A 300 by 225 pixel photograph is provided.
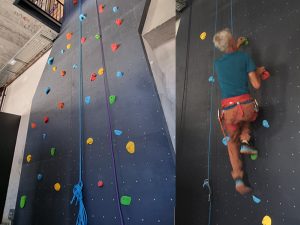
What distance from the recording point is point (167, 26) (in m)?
2.58

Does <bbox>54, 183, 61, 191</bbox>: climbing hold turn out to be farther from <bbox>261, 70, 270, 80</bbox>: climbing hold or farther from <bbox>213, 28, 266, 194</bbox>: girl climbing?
<bbox>261, 70, 270, 80</bbox>: climbing hold

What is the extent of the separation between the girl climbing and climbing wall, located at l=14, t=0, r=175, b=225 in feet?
1.77

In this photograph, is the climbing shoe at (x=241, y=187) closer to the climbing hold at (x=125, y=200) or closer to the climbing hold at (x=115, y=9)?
the climbing hold at (x=125, y=200)

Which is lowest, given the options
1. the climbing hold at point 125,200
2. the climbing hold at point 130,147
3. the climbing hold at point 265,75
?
the climbing hold at point 125,200

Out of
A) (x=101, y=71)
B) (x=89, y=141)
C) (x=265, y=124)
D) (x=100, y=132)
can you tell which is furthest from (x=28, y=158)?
(x=265, y=124)

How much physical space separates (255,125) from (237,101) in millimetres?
201

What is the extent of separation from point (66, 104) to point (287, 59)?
7.99ft

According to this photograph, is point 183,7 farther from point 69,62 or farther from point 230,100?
point 69,62

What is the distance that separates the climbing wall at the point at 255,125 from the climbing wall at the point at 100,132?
18 centimetres

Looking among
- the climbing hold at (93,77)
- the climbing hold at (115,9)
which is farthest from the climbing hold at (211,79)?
the climbing hold at (115,9)

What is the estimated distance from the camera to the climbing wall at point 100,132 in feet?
7.07

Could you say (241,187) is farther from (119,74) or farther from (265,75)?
(119,74)

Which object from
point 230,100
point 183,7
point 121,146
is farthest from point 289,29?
point 121,146

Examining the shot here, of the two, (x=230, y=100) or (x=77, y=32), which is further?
(x=77, y=32)
